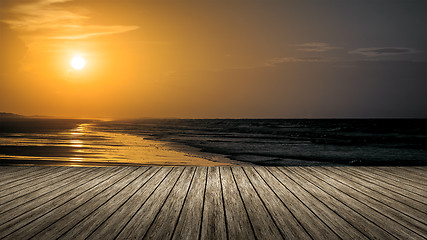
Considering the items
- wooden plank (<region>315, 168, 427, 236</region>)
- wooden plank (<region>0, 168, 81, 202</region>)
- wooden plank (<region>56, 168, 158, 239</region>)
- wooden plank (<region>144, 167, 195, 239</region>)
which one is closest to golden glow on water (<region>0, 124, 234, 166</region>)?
wooden plank (<region>0, 168, 81, 202</region>)

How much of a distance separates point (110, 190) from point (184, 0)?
6.97m

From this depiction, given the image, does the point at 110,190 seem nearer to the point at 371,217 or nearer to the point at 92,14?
the point at 371,217

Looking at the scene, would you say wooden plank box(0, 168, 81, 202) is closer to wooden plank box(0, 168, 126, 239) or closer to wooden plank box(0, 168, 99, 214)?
wooden plank box(0, 168, 99, 214)

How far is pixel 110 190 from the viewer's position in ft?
10.2

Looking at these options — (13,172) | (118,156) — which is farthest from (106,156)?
(13,172)

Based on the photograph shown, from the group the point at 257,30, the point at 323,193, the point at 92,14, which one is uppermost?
the point at 257,30

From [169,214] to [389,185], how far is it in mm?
2783

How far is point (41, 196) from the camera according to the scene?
2.86 m

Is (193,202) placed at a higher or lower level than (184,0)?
lower

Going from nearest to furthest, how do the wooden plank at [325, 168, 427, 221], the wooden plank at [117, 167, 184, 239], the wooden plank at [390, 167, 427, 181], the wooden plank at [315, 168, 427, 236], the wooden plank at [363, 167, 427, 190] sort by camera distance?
the wooden plank at [117, 167, 184, 239] < the wooden plank at [315, 168, 427, 236] < the wooden plank at [325, 168, 427, 221] < the wooden plank at [363, 167, 427, 190] < the wooden plank at [390, 167, 427, 181]

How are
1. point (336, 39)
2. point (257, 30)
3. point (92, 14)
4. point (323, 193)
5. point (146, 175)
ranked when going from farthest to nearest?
point (336, 39) < point (257, 30) < point (92, 14) < point (146, 175) < point (323, 193)

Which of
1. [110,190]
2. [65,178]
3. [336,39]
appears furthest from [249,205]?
[336,39]

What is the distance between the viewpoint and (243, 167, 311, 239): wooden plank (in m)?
1.92

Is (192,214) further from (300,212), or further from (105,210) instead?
(300,212)
